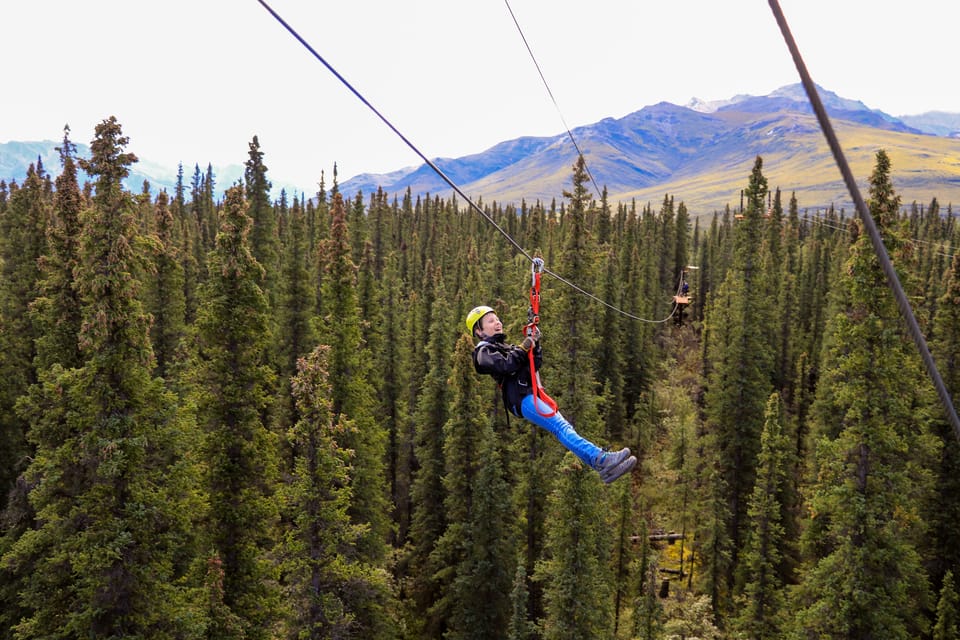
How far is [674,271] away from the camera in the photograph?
253ft

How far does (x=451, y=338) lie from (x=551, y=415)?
2659 cm

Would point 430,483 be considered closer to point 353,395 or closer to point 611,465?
point 353,395

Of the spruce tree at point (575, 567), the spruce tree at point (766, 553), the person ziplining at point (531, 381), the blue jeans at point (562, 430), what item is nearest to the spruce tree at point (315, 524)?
the spruce tree at point (575, 567)

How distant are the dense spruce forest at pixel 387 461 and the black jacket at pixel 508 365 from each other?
550 centimetres

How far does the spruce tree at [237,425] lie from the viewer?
17.5 metres

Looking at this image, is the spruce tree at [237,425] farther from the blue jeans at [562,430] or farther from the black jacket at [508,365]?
the blue jeans at [562,430]

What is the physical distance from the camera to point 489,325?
8.69m

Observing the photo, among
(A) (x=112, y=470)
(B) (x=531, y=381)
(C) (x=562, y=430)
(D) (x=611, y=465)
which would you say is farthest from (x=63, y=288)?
(D) (x=611, y=465)

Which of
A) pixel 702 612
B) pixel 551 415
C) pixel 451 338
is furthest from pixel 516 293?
pixel 551 415

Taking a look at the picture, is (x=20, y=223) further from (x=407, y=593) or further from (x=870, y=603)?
(x=870, y=603)

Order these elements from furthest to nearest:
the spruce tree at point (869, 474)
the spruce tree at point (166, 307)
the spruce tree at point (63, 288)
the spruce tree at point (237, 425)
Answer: the spruce tree at point (166, 307) → the spruce tree at point (63, 288) → the spruce tree at point (869, 474) → the spruce tree at point (237, 425)

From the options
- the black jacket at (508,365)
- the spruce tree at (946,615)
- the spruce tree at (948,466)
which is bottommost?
the spruce tree at (946,615)

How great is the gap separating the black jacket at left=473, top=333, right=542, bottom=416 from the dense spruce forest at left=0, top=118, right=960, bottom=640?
5497 millimetres

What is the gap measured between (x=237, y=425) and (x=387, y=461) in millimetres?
19001
